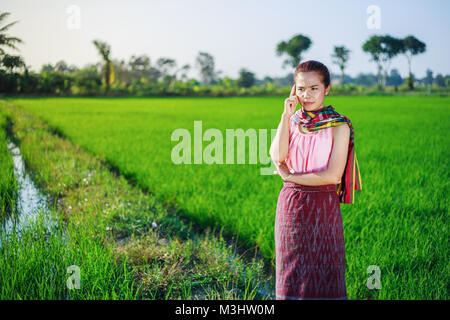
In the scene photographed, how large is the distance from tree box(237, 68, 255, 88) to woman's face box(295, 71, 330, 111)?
19658mm

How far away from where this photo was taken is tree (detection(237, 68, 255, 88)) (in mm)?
20509

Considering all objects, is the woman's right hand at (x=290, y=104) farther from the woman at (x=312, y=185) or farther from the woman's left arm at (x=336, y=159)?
the woman's left arm at (x=336, y=159)

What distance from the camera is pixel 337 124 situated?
106cm

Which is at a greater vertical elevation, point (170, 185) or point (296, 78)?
point (296, 78)

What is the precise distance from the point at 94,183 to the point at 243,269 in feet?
7.41

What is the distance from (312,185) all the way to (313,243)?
0.20m

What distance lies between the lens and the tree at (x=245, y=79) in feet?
67.3

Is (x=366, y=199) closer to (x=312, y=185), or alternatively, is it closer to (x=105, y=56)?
(x=312, y=185)

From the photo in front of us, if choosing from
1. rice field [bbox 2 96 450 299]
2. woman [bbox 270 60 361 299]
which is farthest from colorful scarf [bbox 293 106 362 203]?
rice field [bbox 2 96 450 299]

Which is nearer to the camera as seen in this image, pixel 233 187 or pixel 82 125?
pixel 233 187
